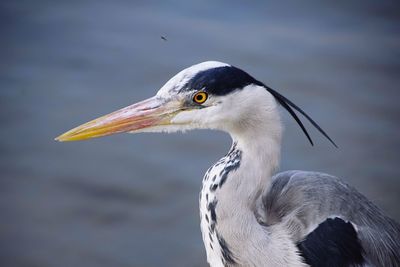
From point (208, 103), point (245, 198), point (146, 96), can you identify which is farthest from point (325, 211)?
point (146, 96)

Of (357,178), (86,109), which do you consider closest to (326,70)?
(357,178)

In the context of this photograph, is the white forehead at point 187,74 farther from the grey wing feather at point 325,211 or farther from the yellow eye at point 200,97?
the grey wing feather at point 325,211

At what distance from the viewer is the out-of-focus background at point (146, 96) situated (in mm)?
3518

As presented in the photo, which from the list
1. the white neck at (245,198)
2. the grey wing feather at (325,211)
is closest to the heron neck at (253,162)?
the white neck at (245,198)

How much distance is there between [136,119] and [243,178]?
483 mm

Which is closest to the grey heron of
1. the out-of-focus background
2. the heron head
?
the heron head

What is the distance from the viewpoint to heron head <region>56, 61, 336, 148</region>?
2266mm

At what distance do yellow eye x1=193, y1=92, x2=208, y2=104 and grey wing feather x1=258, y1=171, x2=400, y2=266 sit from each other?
0.53m

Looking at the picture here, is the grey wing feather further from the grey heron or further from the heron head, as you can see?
the heron head

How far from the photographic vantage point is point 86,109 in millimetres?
4324

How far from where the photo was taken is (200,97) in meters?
2.29

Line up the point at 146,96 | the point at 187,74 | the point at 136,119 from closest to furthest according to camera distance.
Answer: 1. the point at 187,74
2. the point at 136,119
3. the point at 146,96

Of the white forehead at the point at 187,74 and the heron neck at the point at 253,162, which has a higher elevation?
the white forehead at the point at 187,74

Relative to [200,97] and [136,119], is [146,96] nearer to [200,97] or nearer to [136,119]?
[136,119]
